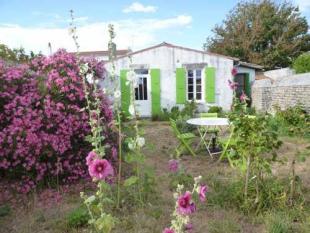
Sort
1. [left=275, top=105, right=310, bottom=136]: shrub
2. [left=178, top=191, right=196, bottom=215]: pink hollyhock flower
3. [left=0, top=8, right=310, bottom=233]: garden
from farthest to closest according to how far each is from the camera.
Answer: [left=275, top=105, right=310, bottom=136]: shrub
[left=0, top=8, right=310, bottom=233]: garden
[left=178, top=191, right=196, bottom=215]: pink hollyhock flower

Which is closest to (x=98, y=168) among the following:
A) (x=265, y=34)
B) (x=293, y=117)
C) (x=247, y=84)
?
(x=293, y=117)

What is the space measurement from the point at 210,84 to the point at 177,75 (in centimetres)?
154

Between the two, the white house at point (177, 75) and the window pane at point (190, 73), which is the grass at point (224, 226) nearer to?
the white house at point (177, 75)

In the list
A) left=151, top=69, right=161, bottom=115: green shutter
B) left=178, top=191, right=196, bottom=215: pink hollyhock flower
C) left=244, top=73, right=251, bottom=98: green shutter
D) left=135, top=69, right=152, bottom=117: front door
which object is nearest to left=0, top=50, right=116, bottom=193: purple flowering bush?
left=178, top=191, right=196, bottom=215: pink hollyhock flower

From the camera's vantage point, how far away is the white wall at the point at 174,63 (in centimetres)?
1593

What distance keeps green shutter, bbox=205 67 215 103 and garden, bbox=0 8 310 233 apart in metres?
9.32

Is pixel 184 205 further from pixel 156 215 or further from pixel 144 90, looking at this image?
pixel 144 90

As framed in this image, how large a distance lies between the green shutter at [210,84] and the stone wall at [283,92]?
1.96m

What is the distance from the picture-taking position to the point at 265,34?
83.9 ft

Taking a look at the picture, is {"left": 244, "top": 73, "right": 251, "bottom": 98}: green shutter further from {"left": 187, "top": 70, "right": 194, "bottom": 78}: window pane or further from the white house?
{"left": 187, "top": 70, "right": 194, "bottom": 78}: window pane

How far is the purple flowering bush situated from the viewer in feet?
16.5

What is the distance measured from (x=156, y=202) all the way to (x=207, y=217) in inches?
30.2

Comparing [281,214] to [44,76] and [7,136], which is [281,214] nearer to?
[7,136]


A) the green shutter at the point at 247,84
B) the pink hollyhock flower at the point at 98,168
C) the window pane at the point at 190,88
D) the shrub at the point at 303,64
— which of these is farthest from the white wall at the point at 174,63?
the pink hollyhock flower at the point at 98,168
